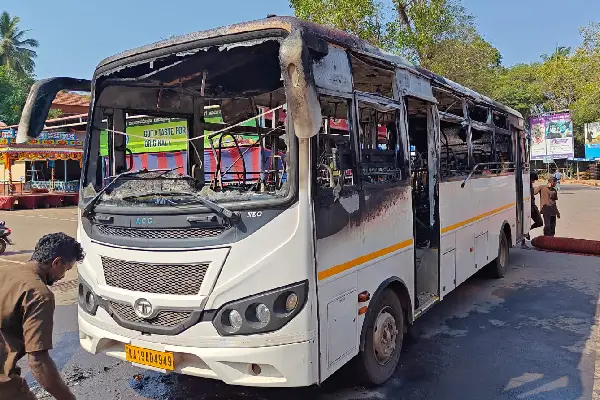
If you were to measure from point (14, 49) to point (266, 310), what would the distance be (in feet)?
166

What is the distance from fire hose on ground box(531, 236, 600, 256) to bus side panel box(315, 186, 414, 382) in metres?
7.45

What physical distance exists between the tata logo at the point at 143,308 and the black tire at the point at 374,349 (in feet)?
5.23

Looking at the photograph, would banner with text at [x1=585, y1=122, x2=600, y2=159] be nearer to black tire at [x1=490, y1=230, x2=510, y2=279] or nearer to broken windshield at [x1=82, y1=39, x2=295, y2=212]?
black tire at [x1=490, y1=230, x2=510, y2=279]

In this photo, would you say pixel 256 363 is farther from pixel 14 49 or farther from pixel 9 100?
pixel 14 49

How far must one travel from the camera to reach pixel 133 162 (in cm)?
482

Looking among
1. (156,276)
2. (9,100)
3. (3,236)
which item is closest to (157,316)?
(156,276)

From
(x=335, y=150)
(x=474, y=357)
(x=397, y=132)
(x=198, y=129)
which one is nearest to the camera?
(x=335, y=150)

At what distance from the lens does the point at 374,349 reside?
408 cm

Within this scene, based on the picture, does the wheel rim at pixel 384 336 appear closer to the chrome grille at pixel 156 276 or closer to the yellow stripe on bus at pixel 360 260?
the yellow stripe on bus at pixel 360 260

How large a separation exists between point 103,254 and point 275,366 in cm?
154

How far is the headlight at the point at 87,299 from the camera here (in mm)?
3779

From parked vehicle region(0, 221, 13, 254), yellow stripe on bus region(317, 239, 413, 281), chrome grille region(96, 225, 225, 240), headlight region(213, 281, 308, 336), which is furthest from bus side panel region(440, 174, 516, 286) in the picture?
parked vehicle region(0, 221, 13, 254)

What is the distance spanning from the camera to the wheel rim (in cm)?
409

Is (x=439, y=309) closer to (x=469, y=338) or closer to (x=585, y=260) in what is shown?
(x=469, y=338)
